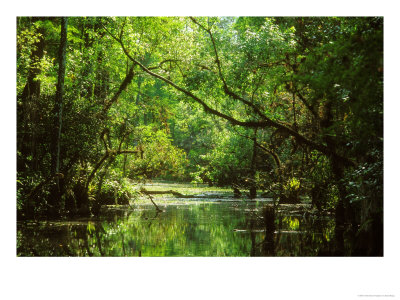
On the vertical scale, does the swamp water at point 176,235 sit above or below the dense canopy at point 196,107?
below

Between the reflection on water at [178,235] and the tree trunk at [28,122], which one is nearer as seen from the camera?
the reflection on water at [178,235]

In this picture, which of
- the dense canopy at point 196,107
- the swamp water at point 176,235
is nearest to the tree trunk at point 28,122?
the dense canopy at point 196,107

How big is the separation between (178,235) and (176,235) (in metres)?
0.04

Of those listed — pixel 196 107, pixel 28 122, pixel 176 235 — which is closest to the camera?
pixel 176 235

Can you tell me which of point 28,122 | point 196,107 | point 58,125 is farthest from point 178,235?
point 28,122

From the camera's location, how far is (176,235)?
30.3ft

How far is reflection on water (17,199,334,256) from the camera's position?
25.3 feet

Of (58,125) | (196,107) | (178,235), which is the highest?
(196,107)

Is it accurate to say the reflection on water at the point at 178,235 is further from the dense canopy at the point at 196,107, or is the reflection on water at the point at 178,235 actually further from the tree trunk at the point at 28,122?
the tree trunk at the point at 28,122

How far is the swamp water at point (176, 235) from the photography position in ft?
25.3

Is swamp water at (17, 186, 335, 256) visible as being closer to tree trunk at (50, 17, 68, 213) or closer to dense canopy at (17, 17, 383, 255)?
dense canopy at (17, 17, 383, 255)

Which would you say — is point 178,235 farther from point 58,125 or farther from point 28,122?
point 28,122

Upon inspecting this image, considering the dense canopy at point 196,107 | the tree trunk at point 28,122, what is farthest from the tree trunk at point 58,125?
the tree trunk at point 28,122
